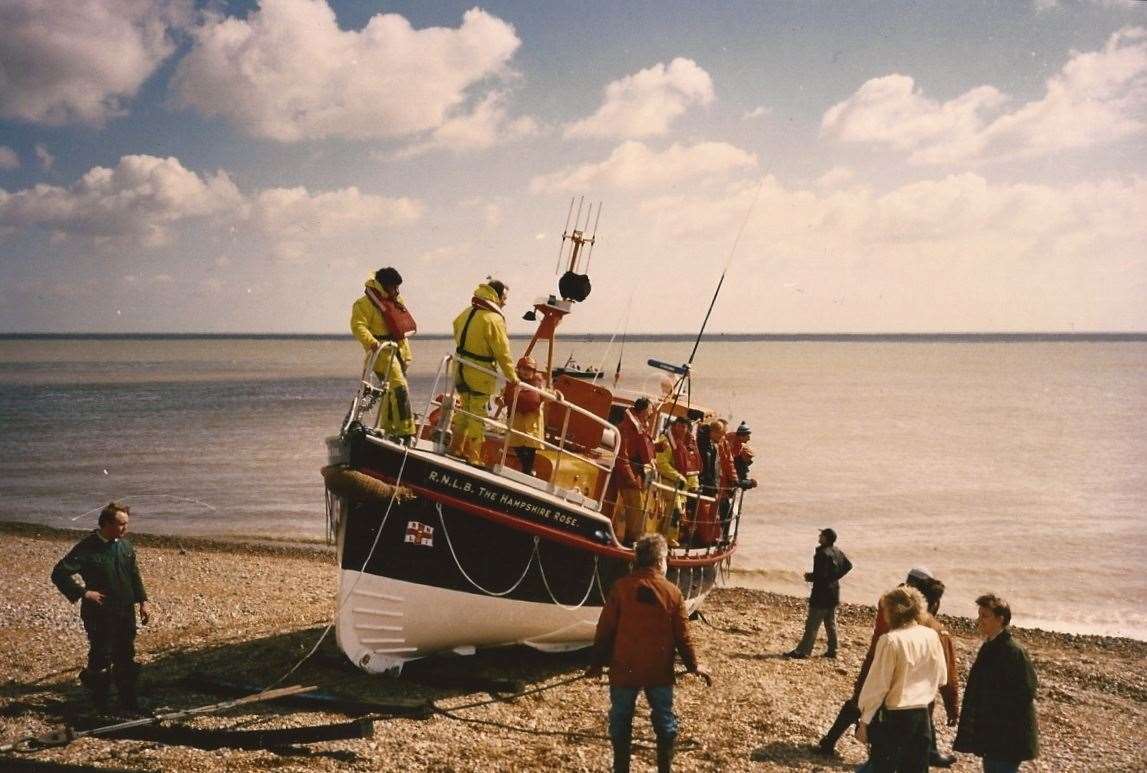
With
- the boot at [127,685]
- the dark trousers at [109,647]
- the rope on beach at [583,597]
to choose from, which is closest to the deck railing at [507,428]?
the rope on beach at [583,597]

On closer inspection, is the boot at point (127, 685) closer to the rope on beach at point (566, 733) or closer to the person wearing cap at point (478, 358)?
the rope on beach at point (566, 733)

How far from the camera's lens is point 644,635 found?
4.59 metres

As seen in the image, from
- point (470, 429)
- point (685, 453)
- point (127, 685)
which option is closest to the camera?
point (127, 685)

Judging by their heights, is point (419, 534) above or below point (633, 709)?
above

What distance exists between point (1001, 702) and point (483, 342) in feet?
15.5

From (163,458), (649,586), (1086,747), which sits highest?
(649,586)

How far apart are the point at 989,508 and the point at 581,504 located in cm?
1806

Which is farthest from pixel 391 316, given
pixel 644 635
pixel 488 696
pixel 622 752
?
pixel 622 752

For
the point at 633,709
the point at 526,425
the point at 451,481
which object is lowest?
the point at 633,709

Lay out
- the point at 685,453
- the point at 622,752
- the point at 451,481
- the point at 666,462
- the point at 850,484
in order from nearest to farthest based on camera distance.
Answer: the point at 622,752
the point at 451,481
the point at 666,462
the point at 685,453
the point at 850,484

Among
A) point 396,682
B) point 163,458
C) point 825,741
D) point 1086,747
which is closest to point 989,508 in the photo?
point 1086,747

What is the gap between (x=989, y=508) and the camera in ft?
69.8

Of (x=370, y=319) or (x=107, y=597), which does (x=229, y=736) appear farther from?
(x=370, y=319)

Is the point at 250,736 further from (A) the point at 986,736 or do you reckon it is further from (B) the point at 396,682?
(A) the point at 986,736
